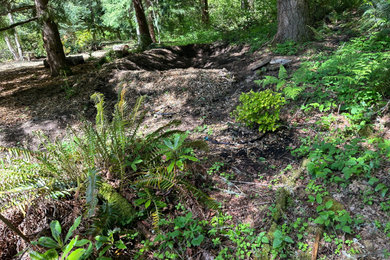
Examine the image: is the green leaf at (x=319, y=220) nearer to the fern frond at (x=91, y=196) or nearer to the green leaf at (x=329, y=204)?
the green leaf at (x=329, y=204)

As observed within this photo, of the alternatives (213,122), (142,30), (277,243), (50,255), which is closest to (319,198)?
(277,243)

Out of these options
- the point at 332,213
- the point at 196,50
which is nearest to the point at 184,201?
the point at 332,213

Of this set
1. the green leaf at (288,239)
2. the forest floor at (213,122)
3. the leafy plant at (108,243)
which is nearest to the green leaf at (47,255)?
the leafy plant at (108,243)

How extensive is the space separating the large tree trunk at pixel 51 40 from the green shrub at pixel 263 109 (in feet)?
19.1

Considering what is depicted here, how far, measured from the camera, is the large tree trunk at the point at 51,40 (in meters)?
6.26

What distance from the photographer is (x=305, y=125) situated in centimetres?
315

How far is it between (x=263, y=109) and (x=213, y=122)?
977 mm

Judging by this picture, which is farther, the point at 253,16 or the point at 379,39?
the point at 253,16

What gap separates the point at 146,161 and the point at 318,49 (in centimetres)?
471

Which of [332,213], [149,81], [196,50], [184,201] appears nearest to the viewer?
[332,213]

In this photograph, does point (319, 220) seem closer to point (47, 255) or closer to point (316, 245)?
point (316, 245)

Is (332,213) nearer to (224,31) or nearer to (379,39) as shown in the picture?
(379,39)

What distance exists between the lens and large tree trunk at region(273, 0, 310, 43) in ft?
18.7

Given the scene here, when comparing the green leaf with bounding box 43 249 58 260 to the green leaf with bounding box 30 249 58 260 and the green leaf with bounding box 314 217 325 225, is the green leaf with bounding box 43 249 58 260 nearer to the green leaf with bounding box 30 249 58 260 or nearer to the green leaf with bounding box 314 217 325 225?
the green leaf with bounding box 30 249 58 260
